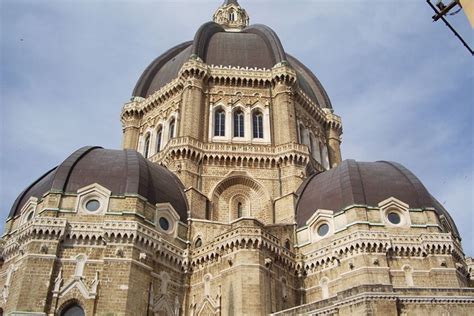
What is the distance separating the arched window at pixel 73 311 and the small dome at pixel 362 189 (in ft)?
54.3

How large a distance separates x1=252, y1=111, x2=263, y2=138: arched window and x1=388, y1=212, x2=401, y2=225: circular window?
588 inches

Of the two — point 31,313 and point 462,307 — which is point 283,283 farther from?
point 31,313

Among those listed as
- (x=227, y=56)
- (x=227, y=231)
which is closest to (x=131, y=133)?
(x=227, y=56)

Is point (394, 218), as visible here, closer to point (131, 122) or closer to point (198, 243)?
point (198, 243)

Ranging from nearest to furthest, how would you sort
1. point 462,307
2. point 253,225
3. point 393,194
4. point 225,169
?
point 462,307 → point 253,225 → point 393,194 → point 225,169

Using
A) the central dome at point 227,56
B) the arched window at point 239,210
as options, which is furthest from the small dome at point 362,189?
the central dome at point 227,56

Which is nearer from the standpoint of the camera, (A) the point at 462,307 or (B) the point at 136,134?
(A) the point at 462,307

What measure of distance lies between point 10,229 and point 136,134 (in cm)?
1754

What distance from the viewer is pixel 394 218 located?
34312 mm

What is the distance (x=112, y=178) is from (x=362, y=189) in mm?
17597

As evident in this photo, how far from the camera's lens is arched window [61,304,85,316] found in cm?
2842

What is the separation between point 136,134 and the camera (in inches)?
1980

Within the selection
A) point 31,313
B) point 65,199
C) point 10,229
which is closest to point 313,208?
point 65,199

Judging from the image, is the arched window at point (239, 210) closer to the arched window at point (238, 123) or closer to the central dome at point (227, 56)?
the arched window at point (238, 123)
